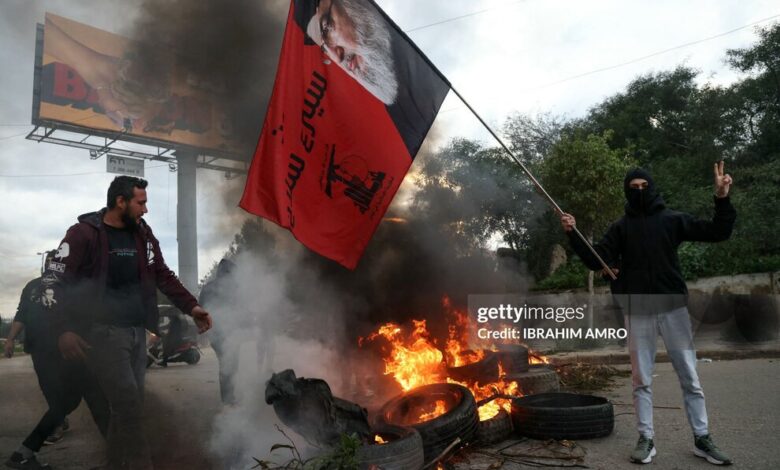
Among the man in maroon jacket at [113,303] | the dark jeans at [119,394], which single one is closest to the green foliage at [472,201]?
the man in maroon jacket at [113,303]

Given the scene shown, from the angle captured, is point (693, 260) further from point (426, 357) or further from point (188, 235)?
point (188, 235)

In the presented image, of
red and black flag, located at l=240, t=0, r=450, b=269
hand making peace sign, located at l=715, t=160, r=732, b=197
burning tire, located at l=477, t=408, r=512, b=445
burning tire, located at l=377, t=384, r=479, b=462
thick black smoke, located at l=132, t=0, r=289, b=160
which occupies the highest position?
thick black smoke, located at l=132, t=0, r=289, b=160

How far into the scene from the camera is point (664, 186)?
1997cm

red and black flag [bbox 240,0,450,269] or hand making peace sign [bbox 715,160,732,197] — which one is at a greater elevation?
red and black flag [bbox 240,0,450,269]

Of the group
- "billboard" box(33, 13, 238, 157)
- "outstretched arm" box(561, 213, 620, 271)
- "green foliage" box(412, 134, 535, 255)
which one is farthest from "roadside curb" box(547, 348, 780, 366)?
"billboard" box(33, 13, 238, 157)

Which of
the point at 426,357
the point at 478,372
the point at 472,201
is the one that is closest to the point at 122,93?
the point at 472,201

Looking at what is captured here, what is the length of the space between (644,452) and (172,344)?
1064cm

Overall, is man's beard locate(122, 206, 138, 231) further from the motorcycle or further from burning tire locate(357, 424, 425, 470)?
the motorcycle

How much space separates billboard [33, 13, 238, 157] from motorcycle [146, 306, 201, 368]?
403 centimetres

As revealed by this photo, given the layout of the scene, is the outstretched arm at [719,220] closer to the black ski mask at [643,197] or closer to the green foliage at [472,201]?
the black ski mask at [643,197]

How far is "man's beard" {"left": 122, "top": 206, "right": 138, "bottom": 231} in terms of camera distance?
143 inches

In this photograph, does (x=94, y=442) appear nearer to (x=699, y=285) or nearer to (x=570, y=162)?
(x=570, y=162)

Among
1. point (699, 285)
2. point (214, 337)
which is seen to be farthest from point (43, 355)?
point (699, 285)

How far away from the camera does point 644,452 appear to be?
3.62 meters
